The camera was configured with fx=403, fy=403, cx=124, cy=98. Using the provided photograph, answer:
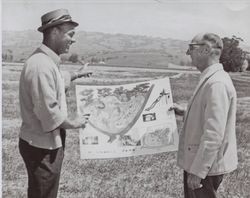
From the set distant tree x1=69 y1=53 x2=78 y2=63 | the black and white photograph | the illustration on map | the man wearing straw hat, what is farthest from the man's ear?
distant tree x1=69 y1=53 x2=78 y2=63

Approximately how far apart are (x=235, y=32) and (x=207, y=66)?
0.73 m

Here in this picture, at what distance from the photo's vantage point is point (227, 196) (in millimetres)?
2471

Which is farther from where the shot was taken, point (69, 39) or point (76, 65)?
point (76, 65)

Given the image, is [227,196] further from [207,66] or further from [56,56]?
[56,56]

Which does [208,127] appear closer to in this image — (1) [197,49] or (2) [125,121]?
(1) [197,49]

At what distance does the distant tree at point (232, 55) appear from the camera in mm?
2367

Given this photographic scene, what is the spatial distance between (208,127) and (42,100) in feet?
2.49

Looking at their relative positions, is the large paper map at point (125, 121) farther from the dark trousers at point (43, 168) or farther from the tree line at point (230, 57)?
the dark trousers at point (43, 168)

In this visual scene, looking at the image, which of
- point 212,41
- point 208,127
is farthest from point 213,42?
point 208,127

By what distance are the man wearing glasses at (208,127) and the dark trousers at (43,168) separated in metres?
0.60

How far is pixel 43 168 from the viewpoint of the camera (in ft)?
6.24

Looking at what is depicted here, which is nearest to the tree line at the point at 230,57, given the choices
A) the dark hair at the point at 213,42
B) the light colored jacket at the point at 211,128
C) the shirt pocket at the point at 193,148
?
the dark hair at the point at 213,42

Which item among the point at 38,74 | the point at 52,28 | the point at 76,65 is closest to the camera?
the point at 38,74

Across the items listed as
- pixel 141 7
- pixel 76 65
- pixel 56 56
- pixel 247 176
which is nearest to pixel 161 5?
pixel 141 7
